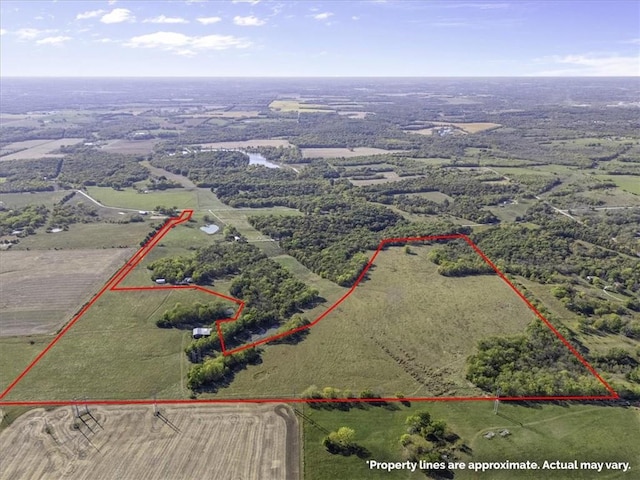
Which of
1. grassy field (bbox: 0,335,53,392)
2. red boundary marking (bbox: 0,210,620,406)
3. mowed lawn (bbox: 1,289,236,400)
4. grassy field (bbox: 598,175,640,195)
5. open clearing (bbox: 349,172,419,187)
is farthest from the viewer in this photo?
open clearing (bbox: 349,172,419,187)

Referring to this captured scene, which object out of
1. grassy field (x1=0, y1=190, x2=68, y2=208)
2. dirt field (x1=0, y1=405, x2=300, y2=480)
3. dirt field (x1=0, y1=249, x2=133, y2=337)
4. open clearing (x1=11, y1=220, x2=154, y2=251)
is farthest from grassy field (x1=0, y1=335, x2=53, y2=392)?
grassy field (x1=0, y1=190, x2=68, y2=208)

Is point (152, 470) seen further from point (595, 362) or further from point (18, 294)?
point (595, 362)

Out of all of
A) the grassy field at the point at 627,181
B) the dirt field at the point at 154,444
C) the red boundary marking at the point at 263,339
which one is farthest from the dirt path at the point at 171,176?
the grassy field at the point at 627,181

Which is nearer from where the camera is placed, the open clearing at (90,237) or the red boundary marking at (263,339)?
the red boundary marking at (263,339)

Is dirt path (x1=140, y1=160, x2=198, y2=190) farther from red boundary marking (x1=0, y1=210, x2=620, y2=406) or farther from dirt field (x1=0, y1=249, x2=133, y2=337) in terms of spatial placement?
dirt field (x1=0, y1=249, x2=133, y2=337)

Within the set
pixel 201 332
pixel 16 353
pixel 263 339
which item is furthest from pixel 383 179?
pixel 16 353

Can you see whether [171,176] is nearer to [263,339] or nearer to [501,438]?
→ [263,339]

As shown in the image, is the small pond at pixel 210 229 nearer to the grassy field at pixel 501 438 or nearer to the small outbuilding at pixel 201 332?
the small outbuilding at pixel 201 332
